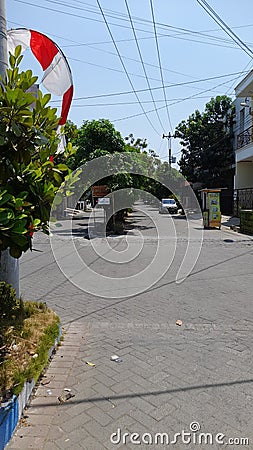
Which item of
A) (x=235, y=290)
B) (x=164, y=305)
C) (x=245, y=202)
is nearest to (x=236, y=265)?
(x=235, y=290)

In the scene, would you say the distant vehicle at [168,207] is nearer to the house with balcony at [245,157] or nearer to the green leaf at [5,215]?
the house with balcony at [245,157]

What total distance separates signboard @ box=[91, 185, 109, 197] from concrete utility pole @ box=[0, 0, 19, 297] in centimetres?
1184

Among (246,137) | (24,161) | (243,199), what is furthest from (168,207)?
(24,161)

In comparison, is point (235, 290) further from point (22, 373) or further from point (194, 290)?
point (22, 373)

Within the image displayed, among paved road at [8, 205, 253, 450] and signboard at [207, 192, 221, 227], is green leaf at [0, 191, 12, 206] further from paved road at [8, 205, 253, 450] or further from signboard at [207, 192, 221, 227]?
signboard at [207, 192, 221, 227]

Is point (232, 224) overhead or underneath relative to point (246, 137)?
underneath

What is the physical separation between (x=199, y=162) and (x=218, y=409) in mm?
30112

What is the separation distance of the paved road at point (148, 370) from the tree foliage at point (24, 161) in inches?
52.3

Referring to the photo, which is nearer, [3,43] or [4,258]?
[3,43]

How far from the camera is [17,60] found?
290cm

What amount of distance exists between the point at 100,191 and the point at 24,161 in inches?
516

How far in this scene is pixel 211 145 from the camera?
31094 millimetres

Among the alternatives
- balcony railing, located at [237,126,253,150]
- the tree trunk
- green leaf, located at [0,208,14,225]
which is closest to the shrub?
the tree trunk

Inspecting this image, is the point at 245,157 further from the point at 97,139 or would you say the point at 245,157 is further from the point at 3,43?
the point at 3,43
